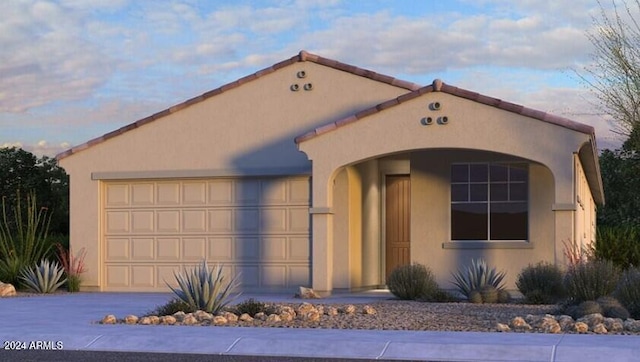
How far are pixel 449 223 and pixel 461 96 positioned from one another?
10.1ft

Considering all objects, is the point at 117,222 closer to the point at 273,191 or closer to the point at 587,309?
the point at 273,191

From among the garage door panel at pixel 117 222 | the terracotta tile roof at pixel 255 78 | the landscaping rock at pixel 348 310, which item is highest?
the terracotta tile roof at pixel 255 78

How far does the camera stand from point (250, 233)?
2311 centimetres

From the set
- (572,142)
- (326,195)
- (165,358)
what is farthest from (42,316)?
(572,142)

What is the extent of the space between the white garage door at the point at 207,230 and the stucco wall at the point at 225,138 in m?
0.30

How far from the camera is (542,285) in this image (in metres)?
18.5

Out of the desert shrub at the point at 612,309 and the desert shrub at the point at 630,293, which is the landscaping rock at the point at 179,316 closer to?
the desert shrub at the point at 612,309

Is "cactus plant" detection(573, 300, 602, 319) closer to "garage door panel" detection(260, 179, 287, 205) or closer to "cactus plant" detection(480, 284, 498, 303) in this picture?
"cactus plant" detection(480, 284, 498, 303)

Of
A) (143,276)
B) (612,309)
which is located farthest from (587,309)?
(143,276)

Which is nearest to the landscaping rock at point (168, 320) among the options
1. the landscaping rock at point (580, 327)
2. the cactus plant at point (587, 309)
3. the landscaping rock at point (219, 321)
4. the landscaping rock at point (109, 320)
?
the landscaping rock at point (219, 321)

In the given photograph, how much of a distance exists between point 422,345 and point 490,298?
6441 mm

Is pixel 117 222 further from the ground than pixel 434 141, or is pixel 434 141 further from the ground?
pixel 434 141

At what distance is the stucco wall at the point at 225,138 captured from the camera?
22828mm

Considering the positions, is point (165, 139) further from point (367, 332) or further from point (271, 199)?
point (367, 332)
